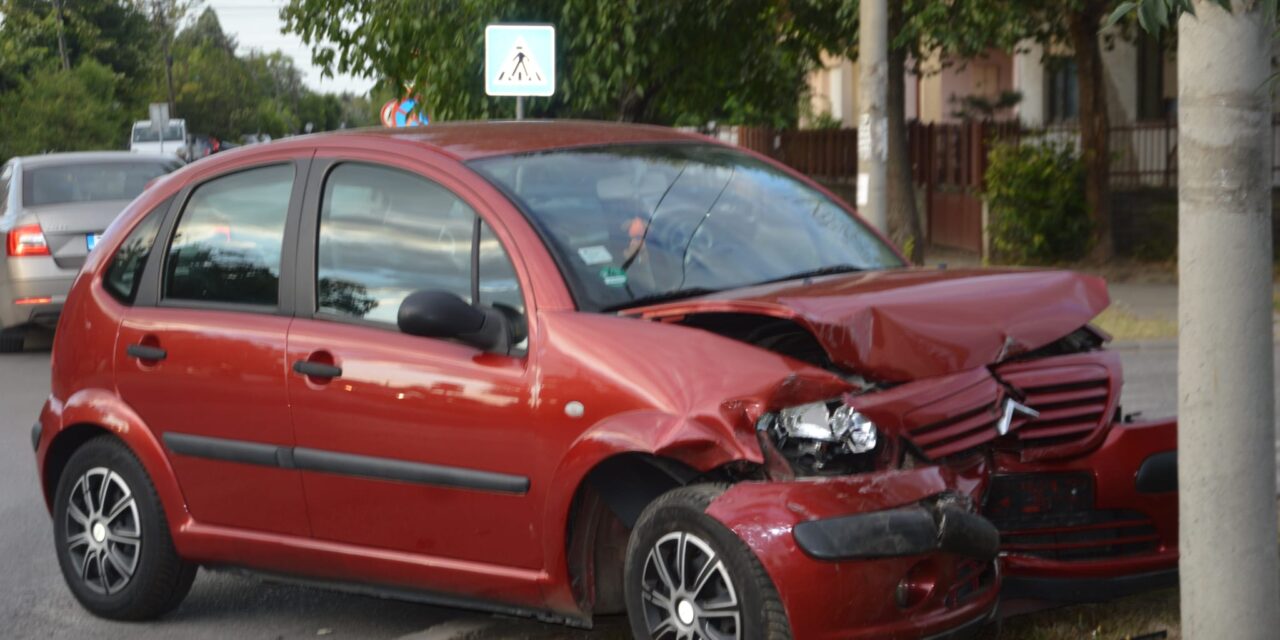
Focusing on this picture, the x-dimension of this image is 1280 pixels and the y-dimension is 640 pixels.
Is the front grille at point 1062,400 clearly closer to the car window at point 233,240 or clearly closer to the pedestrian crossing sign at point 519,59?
the car window at point 233,240

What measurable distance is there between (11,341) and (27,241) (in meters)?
1.63

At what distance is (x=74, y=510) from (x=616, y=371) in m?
2.43

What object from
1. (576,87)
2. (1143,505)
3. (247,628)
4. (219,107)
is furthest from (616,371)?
Answer: (219,107)

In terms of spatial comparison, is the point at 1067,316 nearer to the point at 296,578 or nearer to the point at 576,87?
the point at 296,578

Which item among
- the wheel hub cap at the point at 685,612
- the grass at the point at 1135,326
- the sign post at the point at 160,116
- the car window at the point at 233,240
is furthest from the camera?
the sign post at the point at 160,116

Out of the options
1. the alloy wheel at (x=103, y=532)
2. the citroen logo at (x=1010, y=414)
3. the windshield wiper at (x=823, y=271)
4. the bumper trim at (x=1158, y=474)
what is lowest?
the alloy wheel at (x=103, y=532)

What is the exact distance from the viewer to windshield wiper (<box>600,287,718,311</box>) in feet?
17.1

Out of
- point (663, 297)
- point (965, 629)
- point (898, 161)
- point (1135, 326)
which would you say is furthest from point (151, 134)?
point (965, 629)

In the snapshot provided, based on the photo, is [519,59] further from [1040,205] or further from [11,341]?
[1040,205]

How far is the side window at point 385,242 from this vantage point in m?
5.52

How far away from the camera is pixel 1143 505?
17.0ft

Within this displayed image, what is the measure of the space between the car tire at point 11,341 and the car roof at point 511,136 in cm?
1120

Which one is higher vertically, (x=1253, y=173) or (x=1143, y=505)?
(x=1253, y=173)

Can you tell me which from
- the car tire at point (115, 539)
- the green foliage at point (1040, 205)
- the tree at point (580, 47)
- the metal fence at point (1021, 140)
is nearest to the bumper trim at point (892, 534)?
the car tire at point (115, 539)
